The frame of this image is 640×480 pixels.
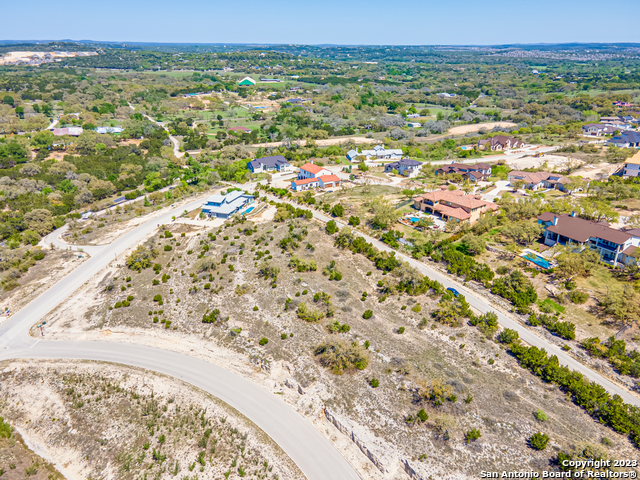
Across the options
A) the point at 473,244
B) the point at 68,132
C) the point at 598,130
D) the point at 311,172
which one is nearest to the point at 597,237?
the point at 473,244

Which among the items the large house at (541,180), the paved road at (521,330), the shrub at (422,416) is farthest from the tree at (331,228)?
the large house at (541,180)

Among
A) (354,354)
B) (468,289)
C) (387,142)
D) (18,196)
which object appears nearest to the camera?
(354,354)

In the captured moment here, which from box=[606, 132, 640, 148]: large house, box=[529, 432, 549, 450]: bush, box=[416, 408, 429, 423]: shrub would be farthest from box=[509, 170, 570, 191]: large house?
box=[416, 408, 429, 423]: shrub

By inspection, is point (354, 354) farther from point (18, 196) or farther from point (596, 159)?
point (596, 159)

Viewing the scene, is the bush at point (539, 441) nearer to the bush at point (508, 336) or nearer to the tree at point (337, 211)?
the bush at point (508, 336)

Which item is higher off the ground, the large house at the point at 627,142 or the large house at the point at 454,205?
the large house at the point at 627,142

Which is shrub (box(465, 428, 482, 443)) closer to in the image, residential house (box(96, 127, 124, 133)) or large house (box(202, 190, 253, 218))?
large house (box(202, 190, 253, 218))

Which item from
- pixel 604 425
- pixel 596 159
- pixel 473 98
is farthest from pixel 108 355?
pixel 473 98
